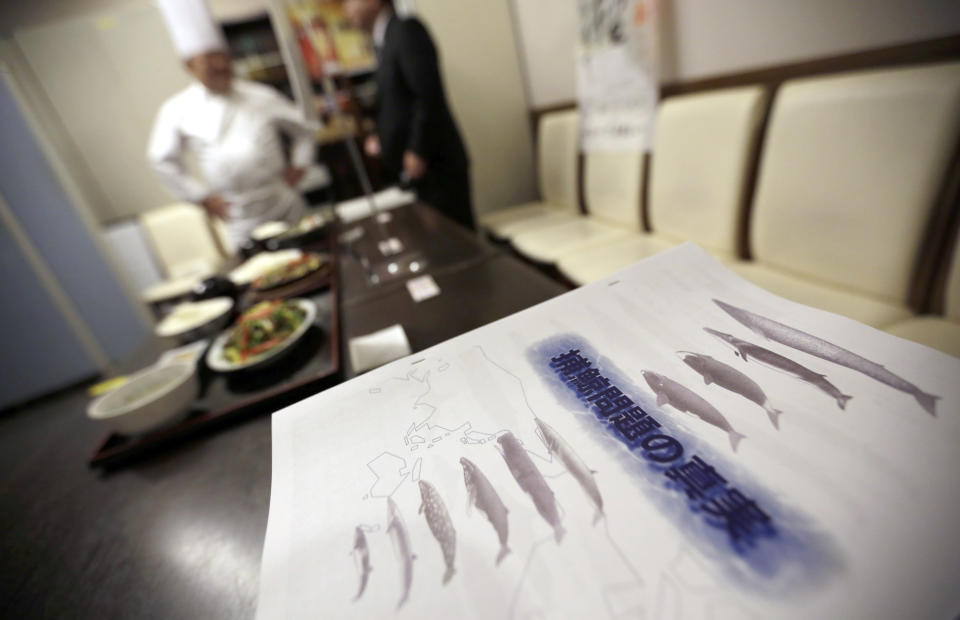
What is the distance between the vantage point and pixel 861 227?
1096mm

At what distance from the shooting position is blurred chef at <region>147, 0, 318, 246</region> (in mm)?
2199

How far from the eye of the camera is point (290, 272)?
1271 mm

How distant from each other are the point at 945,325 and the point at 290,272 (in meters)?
1.67

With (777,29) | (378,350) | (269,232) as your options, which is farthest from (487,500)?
(269,232)

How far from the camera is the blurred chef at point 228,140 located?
7.22 feet

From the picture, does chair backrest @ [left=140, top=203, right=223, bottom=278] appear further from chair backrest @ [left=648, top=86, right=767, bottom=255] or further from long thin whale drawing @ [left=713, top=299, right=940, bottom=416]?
long thin whale drawing @ [left=713, top=299, right=940, bottom=416]

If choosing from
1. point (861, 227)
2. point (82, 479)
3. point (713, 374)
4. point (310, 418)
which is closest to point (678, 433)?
point (713, 374)

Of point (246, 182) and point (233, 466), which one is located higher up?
point (246, 182)

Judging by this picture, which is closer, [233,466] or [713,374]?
[713,374]

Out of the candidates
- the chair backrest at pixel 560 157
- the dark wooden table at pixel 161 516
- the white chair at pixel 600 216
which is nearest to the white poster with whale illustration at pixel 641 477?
the dark wooden table at pixel 161 516

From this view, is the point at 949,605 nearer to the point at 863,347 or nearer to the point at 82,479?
the point at 863,347

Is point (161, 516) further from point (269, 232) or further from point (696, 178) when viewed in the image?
point (696, 178)

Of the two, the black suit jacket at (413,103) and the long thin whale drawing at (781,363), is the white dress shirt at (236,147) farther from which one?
the long thin whale drawing at (781,363)

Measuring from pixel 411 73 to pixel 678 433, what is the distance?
2160 millimetres
